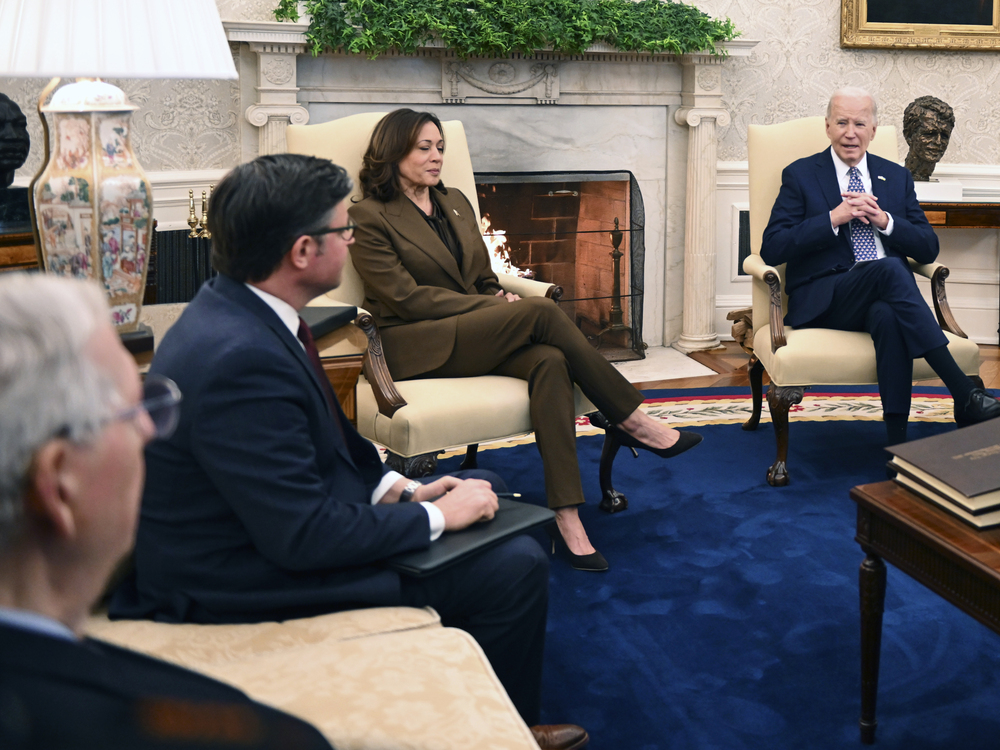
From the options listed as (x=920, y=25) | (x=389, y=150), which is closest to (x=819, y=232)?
(x=389, y=150)

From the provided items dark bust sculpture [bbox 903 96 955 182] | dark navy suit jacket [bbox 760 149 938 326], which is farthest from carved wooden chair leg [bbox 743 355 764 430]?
dark bust sculpture [bbox 903 96 955 182]

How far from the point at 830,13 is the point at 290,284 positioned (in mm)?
4583

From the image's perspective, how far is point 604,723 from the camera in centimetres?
201

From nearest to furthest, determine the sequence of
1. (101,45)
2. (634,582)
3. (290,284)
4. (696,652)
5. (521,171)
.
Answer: (290,284), (101,45), (696,652), (634,582), (521,171)

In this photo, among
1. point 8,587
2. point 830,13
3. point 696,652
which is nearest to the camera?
point 8,587

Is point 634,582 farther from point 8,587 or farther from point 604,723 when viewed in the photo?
point 8,587

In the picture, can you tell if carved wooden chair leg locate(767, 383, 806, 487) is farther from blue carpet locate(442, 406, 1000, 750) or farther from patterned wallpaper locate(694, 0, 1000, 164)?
patterned wallpaper locate(694, 0, 1000, 164)

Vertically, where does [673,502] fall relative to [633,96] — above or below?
below

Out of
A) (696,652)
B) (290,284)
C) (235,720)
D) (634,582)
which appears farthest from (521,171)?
(235,720)

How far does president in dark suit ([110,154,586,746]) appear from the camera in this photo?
4.68 ft

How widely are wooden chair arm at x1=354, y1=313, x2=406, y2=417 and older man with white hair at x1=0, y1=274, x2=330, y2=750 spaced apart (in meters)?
1.92

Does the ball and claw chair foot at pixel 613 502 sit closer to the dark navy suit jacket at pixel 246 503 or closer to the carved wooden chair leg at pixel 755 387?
the carved wooden chair leg at pixel 755 387

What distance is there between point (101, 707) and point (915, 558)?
4.95 feet

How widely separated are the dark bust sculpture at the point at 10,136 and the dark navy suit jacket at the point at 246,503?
5.68 ft
